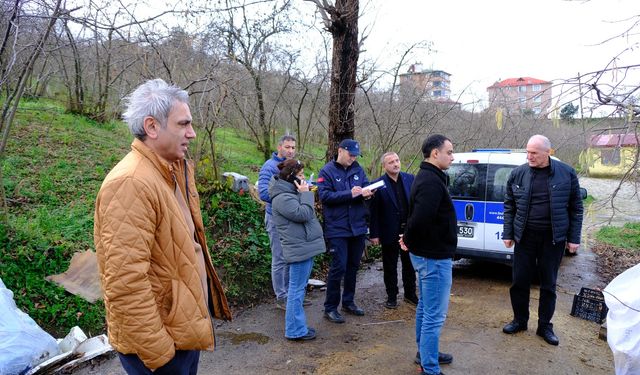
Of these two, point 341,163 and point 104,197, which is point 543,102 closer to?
point 341,163

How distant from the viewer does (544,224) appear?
443 centimetres

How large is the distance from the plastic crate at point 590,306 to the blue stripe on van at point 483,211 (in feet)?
4.56

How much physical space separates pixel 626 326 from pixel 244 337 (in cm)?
344

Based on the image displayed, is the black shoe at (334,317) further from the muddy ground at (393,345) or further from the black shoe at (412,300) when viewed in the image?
the black shoe at (412,300)

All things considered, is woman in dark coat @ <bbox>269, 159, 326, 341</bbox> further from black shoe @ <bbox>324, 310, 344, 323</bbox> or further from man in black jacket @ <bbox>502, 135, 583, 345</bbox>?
man in black jacket @ <bbox>502, 135, 583, 345</bbox>

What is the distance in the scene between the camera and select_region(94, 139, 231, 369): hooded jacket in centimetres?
176

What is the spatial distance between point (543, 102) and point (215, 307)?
348 cm

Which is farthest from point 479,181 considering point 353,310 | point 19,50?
point 19,50

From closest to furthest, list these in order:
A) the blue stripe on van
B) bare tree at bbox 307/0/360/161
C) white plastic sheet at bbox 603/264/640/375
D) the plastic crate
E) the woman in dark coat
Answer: white plastic sheet at bbox 603/264/640/375 < the woman in dark coat < the plastic crate < the blue stripe on van < bare tree at bbox 307/0/360/161

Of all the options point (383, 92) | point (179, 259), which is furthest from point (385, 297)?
point (383, 92)

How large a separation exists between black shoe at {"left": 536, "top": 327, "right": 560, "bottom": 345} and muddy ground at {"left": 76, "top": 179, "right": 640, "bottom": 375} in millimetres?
48

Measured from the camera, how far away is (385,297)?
19.3 feet

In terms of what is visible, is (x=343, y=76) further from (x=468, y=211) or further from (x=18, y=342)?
(x=18, y=342)

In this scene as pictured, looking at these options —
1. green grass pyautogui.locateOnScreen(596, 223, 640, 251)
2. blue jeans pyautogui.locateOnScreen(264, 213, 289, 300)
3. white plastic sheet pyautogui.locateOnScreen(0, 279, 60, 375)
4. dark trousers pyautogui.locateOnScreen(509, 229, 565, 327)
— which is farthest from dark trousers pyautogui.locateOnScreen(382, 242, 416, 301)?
green grass pyautogui.locateOnScreen(596, 223, 640, 251)
